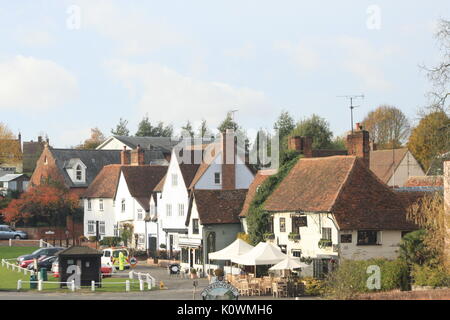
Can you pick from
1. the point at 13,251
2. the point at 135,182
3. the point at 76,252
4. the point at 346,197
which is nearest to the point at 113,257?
the point at 13,251

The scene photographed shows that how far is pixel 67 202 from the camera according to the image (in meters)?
88.4

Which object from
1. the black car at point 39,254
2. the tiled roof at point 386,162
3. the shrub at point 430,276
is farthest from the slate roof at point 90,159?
the shrub at point 430,276

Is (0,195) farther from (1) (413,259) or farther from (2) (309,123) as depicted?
(1) (413,259)

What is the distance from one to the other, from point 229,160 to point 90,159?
36.6m

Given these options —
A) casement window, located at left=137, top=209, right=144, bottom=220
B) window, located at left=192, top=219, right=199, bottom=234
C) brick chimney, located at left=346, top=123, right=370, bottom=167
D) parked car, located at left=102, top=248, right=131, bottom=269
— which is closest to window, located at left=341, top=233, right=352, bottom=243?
brick chimney, located at left=346, top=123, right=370, bottom=167

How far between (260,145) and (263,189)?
39.8 m

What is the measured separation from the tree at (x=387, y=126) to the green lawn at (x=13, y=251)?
183ft

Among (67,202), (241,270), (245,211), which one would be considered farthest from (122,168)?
(241,270)

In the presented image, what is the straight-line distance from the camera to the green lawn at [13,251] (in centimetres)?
7164

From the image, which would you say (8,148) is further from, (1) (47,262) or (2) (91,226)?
(1) (47,262)

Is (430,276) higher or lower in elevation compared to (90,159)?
lower

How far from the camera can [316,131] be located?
335 feet

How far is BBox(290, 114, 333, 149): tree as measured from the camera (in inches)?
3962

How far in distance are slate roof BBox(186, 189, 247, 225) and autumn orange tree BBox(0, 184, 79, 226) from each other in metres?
27.7
